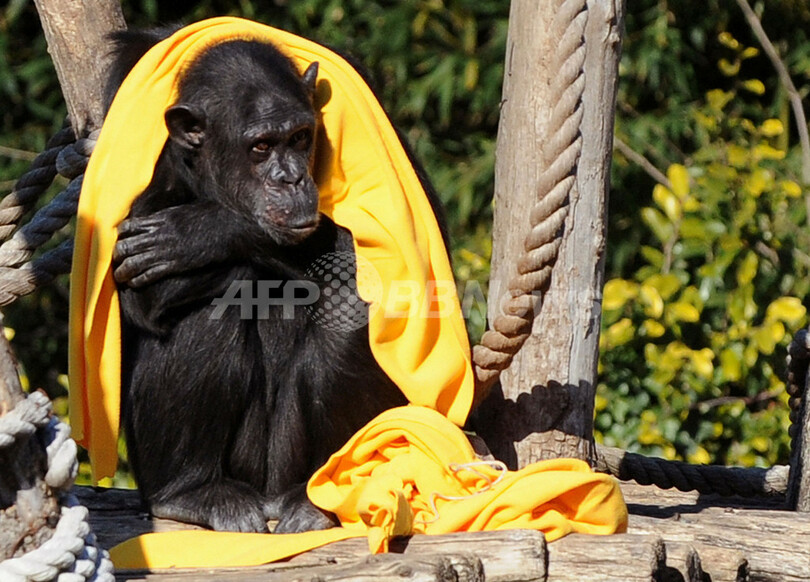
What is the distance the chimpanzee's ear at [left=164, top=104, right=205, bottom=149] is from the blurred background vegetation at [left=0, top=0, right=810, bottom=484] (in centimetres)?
114

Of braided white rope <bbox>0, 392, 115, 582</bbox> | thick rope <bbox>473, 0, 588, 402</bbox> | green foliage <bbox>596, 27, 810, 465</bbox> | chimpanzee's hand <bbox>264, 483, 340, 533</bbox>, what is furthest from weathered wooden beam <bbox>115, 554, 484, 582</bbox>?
green foliage <bbox>596, 27, 810, 465</bbox>

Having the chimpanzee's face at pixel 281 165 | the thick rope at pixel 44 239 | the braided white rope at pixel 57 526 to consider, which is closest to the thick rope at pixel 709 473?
the chimpanzee's face at pixel 281 165

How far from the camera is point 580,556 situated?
2582mm

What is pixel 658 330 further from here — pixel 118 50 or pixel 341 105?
pixel 118 50

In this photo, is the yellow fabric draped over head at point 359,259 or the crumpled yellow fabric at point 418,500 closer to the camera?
the crumpled yellow fabric at point 418,500

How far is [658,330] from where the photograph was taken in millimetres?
5016

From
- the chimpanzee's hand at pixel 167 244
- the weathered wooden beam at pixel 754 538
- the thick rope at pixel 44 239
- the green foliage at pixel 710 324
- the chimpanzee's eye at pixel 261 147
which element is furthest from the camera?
the green foliage at pixel 710 324

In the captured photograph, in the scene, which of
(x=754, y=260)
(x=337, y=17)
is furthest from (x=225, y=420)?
(x=337, y=17)

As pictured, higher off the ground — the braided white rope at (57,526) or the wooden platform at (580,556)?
the braided white rope at (57,526)

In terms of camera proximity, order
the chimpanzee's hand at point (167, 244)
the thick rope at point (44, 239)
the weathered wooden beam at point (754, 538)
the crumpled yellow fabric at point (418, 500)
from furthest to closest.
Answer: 1. the thick rope at point (44, 239)
2. the chimpanzee's hand at point (167, 244)
3. the weathered wooden beam at point (754, 538)
4. the crumpled yellow fabric at point (418, 500)

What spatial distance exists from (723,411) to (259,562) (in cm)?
290

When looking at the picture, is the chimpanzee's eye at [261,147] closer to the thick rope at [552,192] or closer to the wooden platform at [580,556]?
the thick rope at [552,192]

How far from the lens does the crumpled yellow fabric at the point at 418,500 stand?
2717 millimetres

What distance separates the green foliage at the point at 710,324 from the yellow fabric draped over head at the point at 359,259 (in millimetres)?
1830
